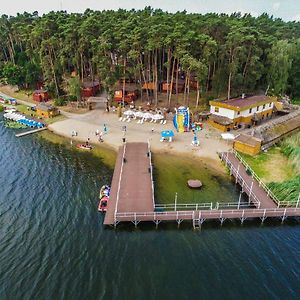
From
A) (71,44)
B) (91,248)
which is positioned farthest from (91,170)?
(71,44)

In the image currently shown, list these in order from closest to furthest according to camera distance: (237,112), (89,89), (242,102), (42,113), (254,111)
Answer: (237,112)
(242,102)
(254,111)
(42,113)
(89,89)

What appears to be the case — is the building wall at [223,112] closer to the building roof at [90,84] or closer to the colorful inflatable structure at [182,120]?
the colorful inflatable structure at [182,120]

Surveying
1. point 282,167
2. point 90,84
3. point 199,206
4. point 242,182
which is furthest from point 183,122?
point 90,84

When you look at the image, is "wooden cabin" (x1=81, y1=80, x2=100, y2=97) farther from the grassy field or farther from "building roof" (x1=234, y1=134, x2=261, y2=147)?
the grassy field

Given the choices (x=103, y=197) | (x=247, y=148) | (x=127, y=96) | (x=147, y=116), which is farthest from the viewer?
(x=127, y=96)

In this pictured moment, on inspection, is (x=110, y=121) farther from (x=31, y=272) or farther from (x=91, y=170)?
(x=31, y=272)

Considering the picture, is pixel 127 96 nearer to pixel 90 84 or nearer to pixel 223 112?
pixel 90 84

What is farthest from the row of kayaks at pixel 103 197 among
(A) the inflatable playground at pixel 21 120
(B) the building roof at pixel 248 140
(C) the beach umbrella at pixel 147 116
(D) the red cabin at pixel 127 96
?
(D) the red cabin at pixel 127 96
